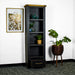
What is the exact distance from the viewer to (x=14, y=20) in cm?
369

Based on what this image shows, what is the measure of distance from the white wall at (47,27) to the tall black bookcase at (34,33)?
21 cm

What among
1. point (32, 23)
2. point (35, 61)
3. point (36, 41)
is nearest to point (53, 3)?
point (32, 23)

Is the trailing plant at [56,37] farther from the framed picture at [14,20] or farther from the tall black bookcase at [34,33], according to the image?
the framed picture at [14,20]

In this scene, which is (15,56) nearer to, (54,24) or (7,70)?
(7,70)

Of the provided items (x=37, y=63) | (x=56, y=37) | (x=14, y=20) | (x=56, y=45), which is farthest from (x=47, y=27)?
(x=37, y=63)

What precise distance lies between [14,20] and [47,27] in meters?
0.81

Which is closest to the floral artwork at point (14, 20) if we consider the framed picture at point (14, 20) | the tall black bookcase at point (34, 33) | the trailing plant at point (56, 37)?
the framed picture at point (14, 20)

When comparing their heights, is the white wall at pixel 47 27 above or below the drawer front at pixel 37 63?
above

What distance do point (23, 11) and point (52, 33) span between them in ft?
2.72

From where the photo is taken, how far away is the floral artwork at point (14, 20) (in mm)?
3660

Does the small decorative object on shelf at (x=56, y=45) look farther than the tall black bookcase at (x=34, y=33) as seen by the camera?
Yes

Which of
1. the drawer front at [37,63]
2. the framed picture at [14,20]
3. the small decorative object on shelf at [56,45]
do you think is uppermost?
the framed picture at [14,20]

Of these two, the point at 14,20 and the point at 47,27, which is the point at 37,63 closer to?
the point at 47,27

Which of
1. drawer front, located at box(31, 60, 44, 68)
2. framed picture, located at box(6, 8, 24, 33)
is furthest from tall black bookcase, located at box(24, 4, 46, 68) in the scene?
framed picture, located at box(6, 8, 24, 33)
